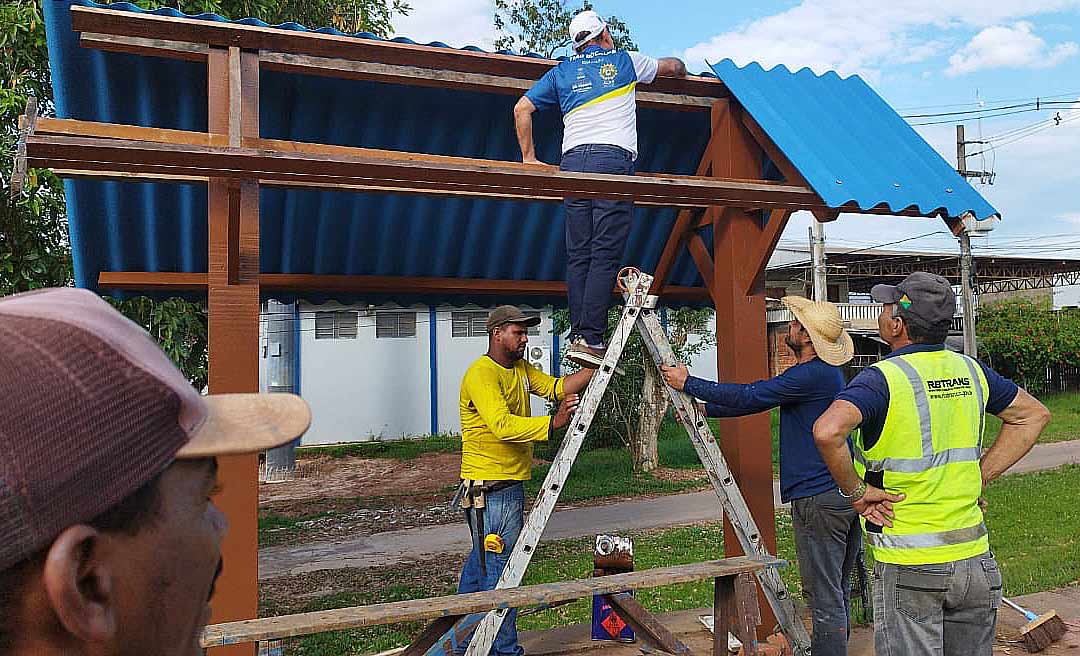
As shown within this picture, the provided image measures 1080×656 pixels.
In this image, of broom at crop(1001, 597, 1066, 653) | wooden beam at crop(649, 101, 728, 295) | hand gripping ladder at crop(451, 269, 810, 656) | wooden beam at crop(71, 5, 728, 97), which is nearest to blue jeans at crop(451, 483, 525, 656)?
hand gripping ladder at crop(451, 269, 810, 656)

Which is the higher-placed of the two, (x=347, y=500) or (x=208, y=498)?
(x=208, y=498)

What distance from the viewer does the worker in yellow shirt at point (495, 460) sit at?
501cm

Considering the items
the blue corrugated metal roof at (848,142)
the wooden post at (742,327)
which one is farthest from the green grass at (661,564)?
the blue corrugated metal roof at (848,142)

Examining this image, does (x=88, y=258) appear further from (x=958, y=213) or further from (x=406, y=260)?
(x=958, y=213)

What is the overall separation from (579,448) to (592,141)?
1725 mm

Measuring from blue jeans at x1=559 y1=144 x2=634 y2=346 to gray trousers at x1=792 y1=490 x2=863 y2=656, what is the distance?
4.93 ft

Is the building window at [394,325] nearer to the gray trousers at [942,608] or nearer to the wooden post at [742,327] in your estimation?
the wooden post at [742,327]

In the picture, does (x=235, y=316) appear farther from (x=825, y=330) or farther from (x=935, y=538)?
(x=935, y=538)

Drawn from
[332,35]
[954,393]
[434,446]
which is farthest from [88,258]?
[434,446]

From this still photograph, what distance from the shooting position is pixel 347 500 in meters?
13.6

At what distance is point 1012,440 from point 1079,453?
1362 cm

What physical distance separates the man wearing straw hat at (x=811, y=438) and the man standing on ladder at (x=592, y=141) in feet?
2.02

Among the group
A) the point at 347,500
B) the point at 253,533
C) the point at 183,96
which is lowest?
the point at 347,500

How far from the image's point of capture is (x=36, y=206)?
8.15 meters
